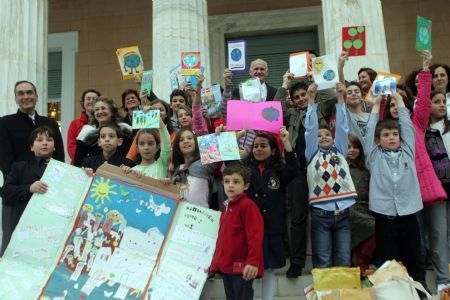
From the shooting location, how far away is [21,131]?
5492 mm

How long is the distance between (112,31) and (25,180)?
358 inches

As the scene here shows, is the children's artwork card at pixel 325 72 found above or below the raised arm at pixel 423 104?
above

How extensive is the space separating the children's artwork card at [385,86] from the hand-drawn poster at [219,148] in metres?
1.67

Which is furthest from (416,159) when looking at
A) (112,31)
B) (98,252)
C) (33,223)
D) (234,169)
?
(112,31)

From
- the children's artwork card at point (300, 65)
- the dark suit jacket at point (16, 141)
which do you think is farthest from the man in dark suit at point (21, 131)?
the children's artwork card at point (300, 65)

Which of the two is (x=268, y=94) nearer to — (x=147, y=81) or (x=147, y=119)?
(x=147, y=81)

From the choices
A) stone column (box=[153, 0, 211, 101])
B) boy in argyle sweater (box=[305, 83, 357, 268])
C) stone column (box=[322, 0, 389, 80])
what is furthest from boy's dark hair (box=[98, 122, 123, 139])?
stone column (box=[322, 0, 389, 80])

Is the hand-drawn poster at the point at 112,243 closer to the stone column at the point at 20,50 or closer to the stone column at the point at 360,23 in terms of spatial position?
the stone column at the point at 360,23

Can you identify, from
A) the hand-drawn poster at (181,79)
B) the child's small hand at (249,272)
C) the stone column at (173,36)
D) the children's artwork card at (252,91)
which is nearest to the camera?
the child's small hand at (249,272)

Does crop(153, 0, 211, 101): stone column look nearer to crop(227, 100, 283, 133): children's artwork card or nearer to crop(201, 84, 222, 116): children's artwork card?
crop(201, 84, 222, 116): children's artwork card

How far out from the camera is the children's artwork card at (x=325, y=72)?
5.11 m

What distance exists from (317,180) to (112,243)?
1.99 metres

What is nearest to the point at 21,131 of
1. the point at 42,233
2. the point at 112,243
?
the point at 42,233

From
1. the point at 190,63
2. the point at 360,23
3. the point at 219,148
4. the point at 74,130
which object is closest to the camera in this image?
the point at 219,148
